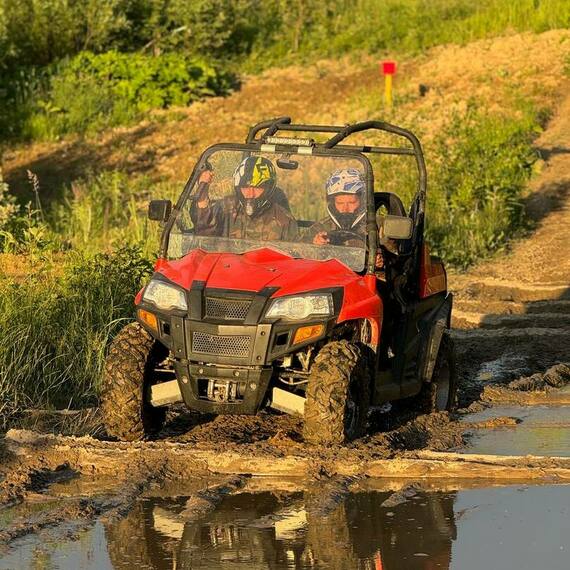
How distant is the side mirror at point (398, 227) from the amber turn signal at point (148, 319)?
4.52 ft

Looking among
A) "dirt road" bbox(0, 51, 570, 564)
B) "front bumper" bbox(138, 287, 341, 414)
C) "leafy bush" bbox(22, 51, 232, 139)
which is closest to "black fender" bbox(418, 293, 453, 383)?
"dirt road" bbox(0, 51, 570, 564)

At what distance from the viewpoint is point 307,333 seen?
790 centimetres

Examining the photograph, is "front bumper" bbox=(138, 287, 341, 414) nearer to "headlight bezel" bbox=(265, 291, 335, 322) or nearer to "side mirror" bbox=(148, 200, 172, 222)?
"headlight bezel" bbox=(265, 291, 335, 322)

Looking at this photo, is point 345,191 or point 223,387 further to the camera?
point 345,191

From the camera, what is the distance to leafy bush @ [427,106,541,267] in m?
17.1

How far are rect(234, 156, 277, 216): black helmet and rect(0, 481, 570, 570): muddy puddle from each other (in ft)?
6.30

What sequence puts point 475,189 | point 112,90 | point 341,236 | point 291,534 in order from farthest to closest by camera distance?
1. point 112,90
2. point 475,189
3. point 341,236
4. point 291,534

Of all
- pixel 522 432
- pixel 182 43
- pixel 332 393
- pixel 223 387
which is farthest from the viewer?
pixel 182 43

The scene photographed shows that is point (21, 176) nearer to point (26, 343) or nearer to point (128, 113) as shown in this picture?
point (128, 113)

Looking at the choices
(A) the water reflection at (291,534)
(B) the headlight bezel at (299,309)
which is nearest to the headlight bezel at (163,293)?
(B) the headlight bezel at (299,309)

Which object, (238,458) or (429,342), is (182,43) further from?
(238,458)

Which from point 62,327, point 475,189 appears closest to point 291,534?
point 62,327

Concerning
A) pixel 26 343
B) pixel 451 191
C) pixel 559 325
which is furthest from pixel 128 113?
pixel 26 343

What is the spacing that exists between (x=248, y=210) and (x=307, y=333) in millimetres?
1156
